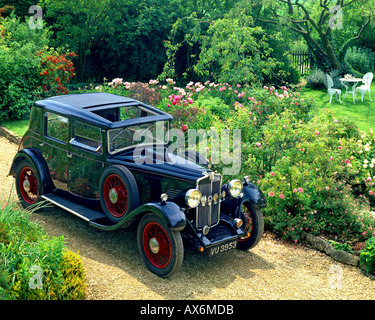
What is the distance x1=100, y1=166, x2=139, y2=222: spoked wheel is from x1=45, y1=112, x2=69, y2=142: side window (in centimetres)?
114

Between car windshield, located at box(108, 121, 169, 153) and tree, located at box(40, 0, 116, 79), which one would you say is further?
tree, located at box(40, 0, 116, 79)

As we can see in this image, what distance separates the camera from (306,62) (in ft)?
72.4

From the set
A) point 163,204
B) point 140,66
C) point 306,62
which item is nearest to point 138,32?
point 140,66

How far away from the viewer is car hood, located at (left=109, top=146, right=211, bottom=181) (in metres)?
5.47

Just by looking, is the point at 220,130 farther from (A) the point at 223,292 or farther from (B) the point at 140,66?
(B) the point at 140,66

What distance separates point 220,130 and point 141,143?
244 cm

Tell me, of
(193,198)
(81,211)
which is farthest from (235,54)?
(193,198)

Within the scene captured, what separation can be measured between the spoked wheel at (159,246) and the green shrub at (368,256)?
233 cm

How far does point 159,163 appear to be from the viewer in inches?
224

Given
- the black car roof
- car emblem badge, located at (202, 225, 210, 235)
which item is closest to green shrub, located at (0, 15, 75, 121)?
the black car roof

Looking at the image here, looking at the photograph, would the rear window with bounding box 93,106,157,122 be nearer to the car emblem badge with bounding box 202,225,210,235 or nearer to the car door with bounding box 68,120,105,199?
the car door with bounding box 68,120,105,199

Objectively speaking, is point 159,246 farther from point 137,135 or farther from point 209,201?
point 137,135

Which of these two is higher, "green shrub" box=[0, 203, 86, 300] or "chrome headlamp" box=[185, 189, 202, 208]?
"chrome headlamp" box=[185, 189, 202, 208]

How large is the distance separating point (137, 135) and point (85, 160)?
31.3 inches
